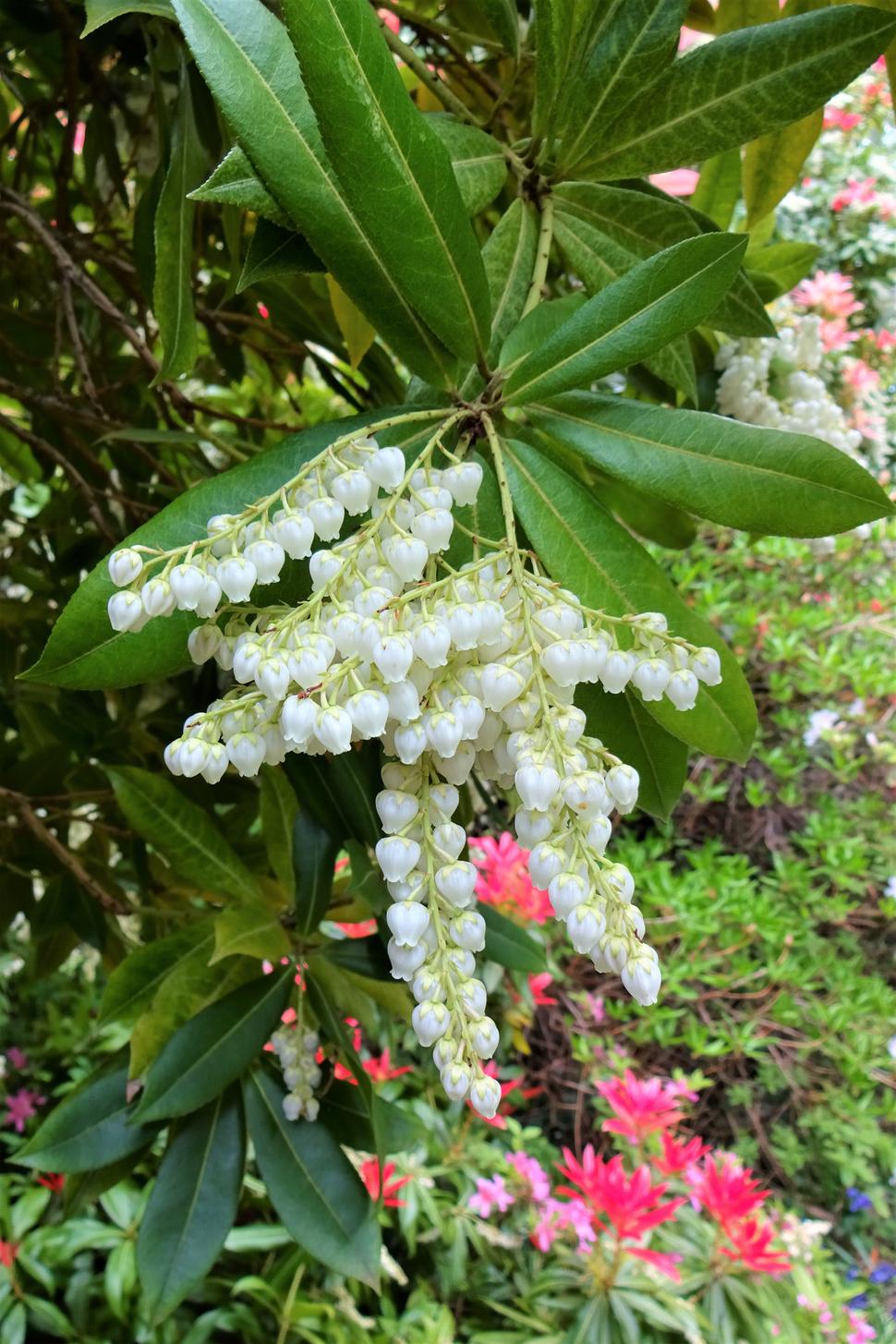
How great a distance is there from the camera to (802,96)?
1.93 ft

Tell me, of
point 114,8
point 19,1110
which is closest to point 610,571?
point 114,8

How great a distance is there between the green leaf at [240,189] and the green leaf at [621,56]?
0.24 metres

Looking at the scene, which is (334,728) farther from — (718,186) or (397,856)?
(718,186)

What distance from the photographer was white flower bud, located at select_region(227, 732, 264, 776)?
45 cm

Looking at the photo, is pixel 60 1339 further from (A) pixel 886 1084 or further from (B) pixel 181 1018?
(A) pixel 886 1084

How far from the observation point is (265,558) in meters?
0.45

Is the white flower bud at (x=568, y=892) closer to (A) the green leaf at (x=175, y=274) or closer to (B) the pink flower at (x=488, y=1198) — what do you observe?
(A) the green leaf at (x=175, y=274)

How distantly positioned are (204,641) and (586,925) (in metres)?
0.23

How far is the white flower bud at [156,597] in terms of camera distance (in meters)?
0.44

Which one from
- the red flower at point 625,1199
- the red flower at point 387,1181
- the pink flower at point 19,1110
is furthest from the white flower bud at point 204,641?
the pink flower at point 19,1110

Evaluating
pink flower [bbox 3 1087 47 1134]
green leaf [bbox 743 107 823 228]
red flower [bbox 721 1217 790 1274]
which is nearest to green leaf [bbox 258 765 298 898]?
green leaf [bbox 743 107 823 228]

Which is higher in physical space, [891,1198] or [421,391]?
[421,391]

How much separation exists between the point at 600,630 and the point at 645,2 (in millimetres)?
420

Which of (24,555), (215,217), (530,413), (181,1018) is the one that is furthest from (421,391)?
(24,555)
